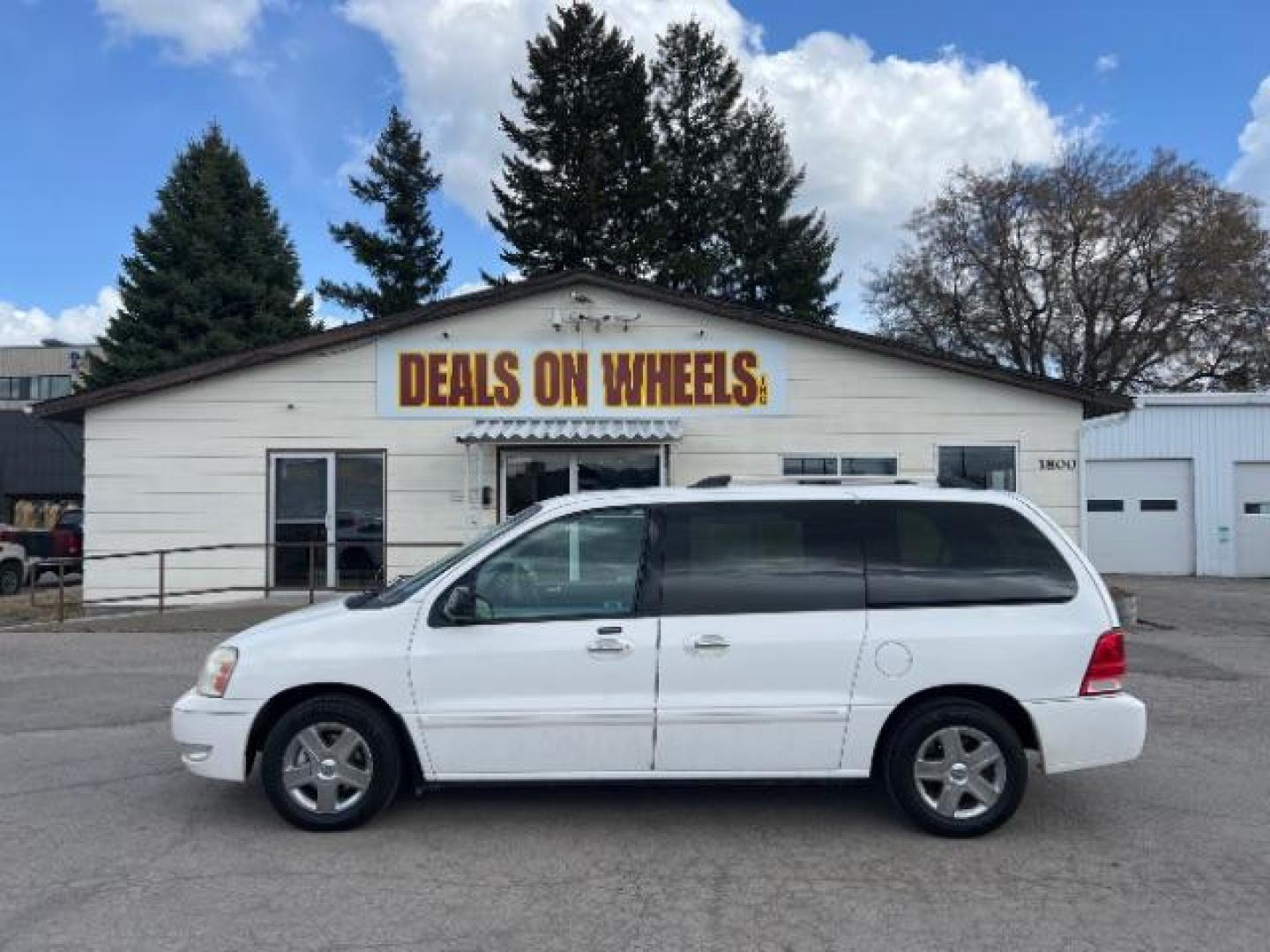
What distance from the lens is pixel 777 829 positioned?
5.17m

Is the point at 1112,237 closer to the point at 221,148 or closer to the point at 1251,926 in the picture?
the point at 221,148

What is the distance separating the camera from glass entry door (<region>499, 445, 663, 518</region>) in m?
14.5

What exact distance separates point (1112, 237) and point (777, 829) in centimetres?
3358

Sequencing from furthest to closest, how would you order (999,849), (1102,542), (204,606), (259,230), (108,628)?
(259,230), (1102,542), (204,606), (108,628), (999,849)

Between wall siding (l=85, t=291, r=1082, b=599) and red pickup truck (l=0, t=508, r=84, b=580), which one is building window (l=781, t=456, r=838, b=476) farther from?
red pickup truck (l=0, t=508, r=84, b=580)

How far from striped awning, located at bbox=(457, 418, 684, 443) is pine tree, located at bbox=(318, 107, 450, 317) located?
29.3 meters

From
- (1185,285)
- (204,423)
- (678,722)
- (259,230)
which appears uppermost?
(259,230)

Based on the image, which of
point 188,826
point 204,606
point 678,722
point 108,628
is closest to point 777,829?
point 678,722

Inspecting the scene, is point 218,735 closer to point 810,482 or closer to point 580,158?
point 810,482

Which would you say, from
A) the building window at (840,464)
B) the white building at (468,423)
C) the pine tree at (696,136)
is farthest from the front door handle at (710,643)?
the pine tree at (696,136)

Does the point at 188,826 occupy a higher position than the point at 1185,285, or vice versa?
the point at 1185,285

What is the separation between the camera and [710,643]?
5016 mm

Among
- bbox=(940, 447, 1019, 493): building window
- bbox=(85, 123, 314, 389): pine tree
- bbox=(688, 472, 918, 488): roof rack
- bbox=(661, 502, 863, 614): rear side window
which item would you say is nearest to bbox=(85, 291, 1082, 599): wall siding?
bbox=(940, 447, 1019, 493): building window

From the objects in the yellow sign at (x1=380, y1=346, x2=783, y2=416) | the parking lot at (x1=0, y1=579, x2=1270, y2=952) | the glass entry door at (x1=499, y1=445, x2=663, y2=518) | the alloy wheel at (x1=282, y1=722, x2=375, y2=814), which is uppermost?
the yellow sign at (x1=380, y1=346, x2=783, y2=416)
